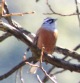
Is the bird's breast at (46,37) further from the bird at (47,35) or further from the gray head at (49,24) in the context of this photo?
the gray head at (49,24)

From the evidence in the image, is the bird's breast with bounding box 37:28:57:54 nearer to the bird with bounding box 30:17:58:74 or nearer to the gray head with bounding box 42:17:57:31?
the bird with bounding box 30:17:58:74

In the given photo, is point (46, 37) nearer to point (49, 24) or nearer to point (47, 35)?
point (47, 35)

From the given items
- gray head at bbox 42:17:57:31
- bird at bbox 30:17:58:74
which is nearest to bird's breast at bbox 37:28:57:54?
bird at bbox 30:17:58:74

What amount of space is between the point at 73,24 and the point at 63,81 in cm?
182

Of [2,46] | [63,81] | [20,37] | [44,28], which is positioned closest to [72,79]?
[63,81]

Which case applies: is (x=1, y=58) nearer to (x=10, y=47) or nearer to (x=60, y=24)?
(x=10, y=47)

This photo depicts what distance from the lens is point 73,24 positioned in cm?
948

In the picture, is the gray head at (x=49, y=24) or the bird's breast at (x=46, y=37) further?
the gray head at (x=49, y=24)

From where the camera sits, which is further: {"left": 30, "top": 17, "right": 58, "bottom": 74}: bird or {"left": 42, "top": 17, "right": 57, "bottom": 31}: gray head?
{"left": 42, "top": 17, "right": 57, "bottom": 31}: gray head

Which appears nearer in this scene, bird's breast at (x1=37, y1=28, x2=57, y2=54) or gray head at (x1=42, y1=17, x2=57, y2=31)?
bird's breast at (x1=37, y1=28, x2=57, y2=54)

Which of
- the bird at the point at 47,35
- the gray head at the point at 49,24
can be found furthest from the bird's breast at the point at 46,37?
the gray head at the point at 49,24

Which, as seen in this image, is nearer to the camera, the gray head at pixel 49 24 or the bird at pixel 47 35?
the bird at pixel 47 35

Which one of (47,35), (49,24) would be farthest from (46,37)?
(49,24)

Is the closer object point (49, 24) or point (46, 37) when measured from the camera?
point (46, 37)
